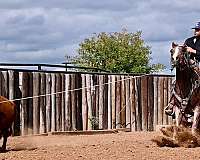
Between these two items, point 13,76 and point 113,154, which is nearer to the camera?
point 113,154

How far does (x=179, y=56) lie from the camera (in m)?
13.1

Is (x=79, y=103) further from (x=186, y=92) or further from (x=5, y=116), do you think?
(x=186, y=92)

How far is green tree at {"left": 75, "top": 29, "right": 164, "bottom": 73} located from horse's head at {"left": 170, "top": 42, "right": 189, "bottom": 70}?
21446 mm

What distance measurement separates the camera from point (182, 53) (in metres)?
13.2

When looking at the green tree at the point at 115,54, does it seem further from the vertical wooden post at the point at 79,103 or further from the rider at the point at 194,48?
the rider at the point at 194,48

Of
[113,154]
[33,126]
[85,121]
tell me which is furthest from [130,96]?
[113,154]

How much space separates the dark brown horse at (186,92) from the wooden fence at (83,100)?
184 inches

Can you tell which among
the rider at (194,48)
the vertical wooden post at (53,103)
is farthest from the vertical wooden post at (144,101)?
the rider at (194,48)

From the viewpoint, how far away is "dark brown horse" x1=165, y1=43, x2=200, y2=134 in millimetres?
13211

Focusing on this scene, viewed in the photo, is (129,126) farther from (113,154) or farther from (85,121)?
(113,154)

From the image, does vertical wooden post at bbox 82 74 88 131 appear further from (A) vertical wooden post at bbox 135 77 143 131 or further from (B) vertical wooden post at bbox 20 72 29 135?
(A) vertical wooden post at bbox 135 77 143 131

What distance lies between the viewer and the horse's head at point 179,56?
514 inches

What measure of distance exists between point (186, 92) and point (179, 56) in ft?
2.57

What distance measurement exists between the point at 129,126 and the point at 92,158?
A: 1132cm
